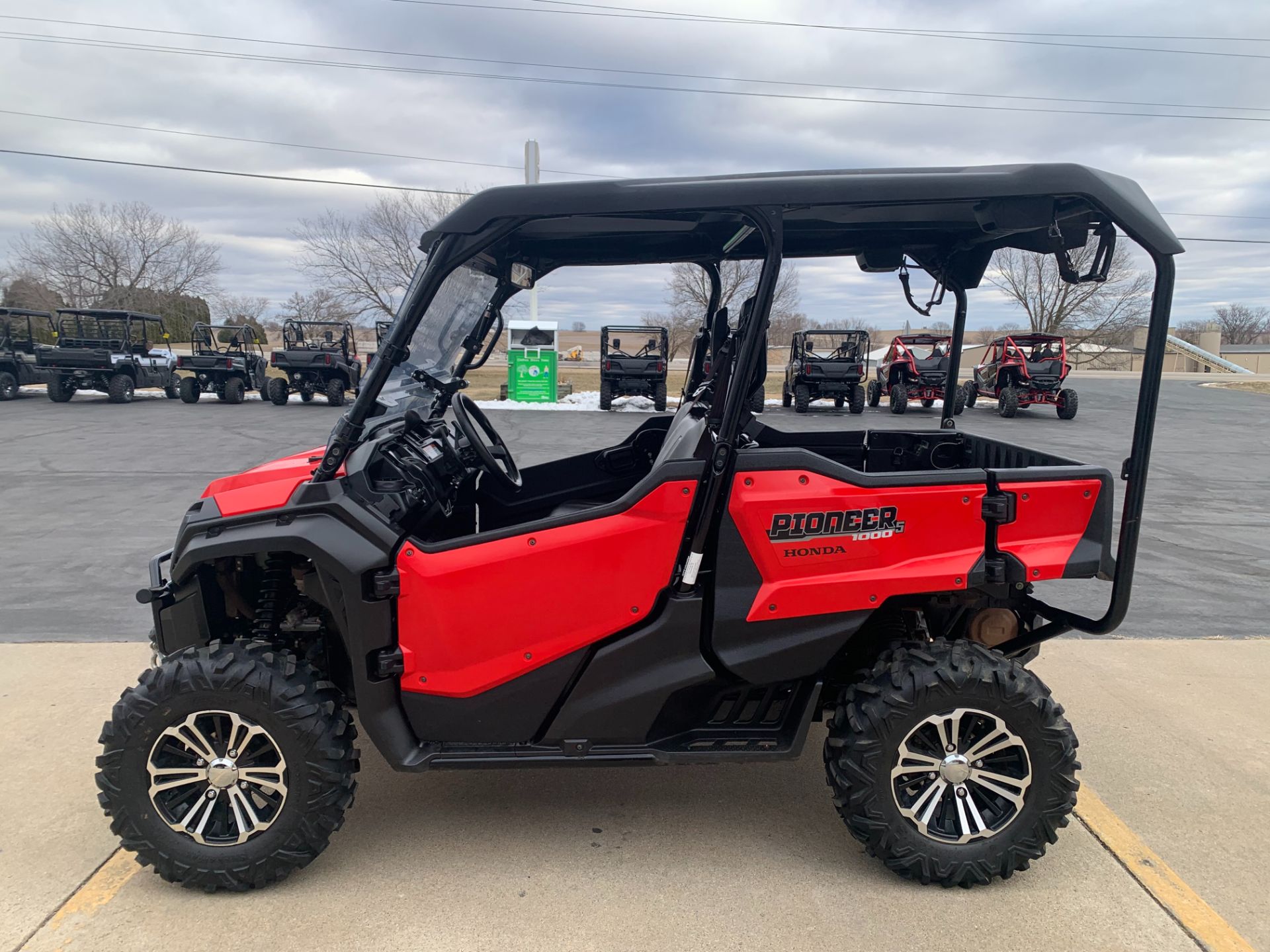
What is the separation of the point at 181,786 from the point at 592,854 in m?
1.33

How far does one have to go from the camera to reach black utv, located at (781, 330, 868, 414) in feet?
65.2

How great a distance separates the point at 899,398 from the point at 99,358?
19.7 m

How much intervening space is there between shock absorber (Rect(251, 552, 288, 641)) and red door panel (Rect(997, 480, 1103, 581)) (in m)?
2.43

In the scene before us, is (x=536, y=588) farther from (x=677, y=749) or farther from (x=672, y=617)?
(x=677, y=749)

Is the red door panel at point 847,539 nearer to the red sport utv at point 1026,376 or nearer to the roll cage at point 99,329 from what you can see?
the red sport utv at point 1026,376

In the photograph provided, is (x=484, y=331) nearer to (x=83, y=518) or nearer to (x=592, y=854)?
(x=592, y=854)

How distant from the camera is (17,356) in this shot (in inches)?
803

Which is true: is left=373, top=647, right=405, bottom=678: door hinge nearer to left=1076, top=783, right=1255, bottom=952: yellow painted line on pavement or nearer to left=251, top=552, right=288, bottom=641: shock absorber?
left=251, top=552, right=288, bottom=641: shock absorber

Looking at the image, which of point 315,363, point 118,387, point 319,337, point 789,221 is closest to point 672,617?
point 789,221

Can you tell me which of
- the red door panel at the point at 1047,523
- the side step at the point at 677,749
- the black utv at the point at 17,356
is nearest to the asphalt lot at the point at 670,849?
the side step at the point at 677,749

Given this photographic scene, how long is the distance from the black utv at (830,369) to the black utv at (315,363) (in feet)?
36.7

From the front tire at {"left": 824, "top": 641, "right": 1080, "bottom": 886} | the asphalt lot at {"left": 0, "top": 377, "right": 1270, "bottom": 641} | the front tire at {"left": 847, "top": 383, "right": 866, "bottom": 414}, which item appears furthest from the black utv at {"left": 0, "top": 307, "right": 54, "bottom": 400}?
the front tire at {"left": 824, "top": 641, "right": 1080, "bottom": 886}

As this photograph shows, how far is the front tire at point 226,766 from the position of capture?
8.02 feet

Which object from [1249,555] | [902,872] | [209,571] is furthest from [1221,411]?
[209,571]
